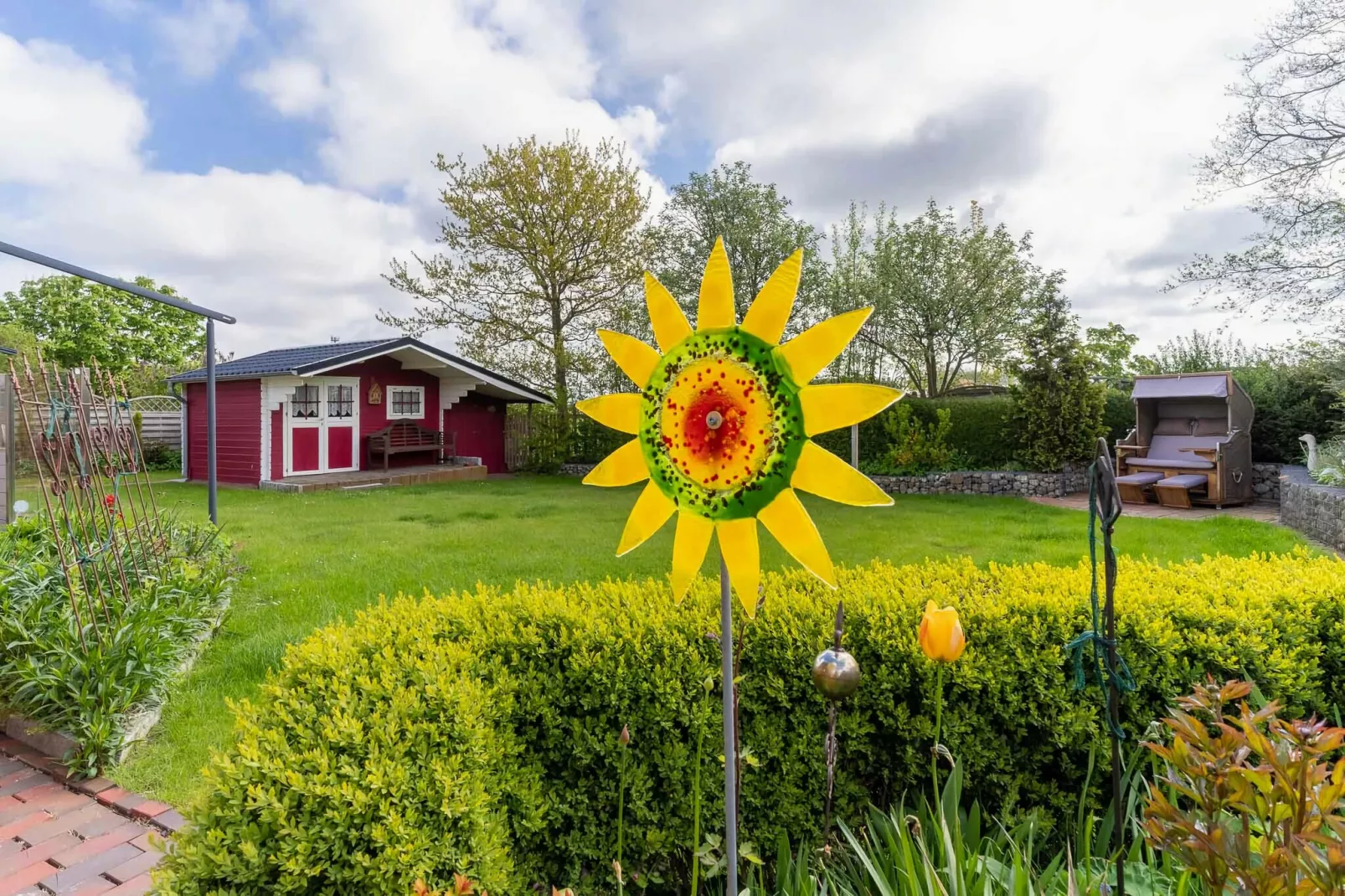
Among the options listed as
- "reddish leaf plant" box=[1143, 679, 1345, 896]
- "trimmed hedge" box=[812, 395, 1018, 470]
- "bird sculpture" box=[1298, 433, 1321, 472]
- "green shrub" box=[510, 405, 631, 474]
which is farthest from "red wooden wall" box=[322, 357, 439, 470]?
"bird sculpture" box=[1298, 433, 1321, 472]

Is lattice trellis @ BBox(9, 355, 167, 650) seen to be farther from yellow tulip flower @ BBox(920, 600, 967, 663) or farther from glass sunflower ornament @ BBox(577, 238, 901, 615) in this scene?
yellow tulip flower @ BBox(920, 600, 967, 663)

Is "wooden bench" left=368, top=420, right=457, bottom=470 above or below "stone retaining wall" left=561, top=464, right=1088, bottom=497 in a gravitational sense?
above

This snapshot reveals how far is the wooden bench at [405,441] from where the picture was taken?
44.3 feet

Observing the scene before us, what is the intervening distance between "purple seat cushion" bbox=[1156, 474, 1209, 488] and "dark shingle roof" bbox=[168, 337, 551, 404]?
11.5 meters

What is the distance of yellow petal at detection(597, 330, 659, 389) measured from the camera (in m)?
1.23

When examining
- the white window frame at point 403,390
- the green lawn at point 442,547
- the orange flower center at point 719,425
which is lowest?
the green lawn at point 442,547

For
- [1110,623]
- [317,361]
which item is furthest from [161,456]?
[1110,623]

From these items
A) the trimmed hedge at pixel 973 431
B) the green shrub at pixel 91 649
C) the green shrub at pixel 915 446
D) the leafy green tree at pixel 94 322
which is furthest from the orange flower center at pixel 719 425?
the leafy green tree at pixel 94 322

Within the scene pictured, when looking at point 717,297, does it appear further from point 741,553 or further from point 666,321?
point 741,553

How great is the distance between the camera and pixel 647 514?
1.21 metres

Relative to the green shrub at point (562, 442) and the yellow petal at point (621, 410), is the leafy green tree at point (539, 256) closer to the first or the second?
the green shrub at point (562, 442)

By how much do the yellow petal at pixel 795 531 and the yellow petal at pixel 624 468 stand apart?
25cm

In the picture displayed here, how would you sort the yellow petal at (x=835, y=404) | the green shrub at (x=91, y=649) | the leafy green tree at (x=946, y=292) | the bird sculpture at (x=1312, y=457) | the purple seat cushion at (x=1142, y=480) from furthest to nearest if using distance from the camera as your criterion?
the leafy green tree at (x=946, y=292) → the purple seat cushion at (x=1142, y=480) → the bird sculpture at (x=1312, y=457) → the green shrub at (x=91, y=649) → the yellow petal at (x=835, y=404)

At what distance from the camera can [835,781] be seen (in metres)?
1.86
